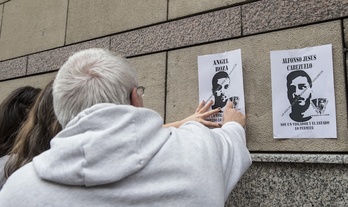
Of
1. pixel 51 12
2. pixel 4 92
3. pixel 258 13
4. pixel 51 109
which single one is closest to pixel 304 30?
pixel 258 13

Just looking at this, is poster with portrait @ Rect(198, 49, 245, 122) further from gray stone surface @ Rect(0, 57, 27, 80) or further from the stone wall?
gray stone surface @ Rect(0, 57, 27, 80)

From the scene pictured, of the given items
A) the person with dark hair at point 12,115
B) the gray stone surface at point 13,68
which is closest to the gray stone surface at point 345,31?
the person with dark hair at point 12,115

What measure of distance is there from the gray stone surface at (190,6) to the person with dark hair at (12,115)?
1470mm

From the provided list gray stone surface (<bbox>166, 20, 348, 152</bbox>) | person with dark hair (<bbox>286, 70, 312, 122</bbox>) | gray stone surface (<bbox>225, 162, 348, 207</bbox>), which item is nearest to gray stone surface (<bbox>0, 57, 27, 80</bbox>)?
gray stone surface (<bbox>166, 20, 348, 152</bbox>)

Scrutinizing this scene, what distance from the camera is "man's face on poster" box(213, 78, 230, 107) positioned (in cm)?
275

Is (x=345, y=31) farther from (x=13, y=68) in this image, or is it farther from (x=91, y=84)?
(x=13, y=68)

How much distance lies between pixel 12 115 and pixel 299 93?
2057 mm

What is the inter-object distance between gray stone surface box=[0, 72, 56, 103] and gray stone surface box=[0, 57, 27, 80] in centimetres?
8

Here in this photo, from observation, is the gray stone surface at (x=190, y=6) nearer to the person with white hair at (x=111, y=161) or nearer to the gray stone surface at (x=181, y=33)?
the gray stone surface at (x=181, y=33)

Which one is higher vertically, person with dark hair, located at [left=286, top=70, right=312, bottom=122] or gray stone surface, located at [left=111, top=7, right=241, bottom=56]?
gray stone surface, located at [left=111, top=7, right=241, bottom=56]

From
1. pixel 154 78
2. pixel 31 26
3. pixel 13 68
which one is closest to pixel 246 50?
pixel 154 78

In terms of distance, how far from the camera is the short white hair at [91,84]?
4.90ft

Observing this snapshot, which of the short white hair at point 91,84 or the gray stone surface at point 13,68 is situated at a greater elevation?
the gray stone surface at point 13,68

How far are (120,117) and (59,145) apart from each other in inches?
10.3
